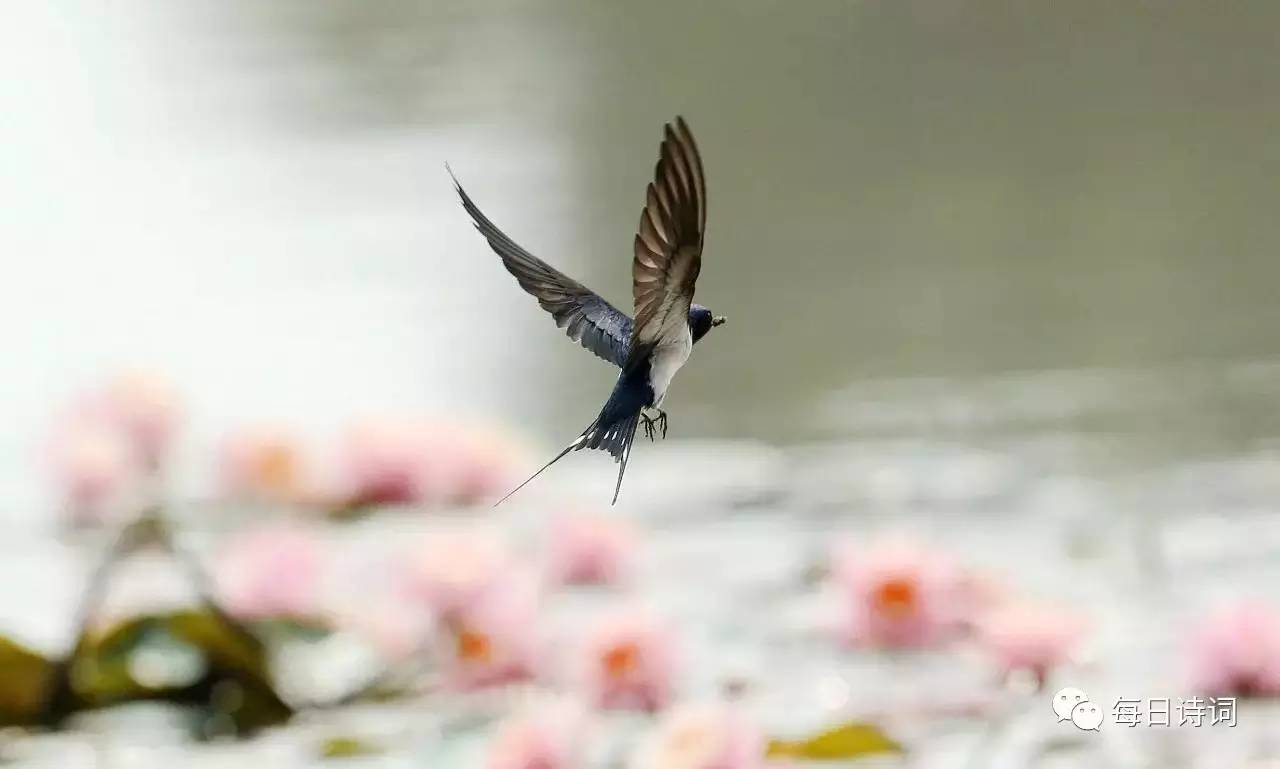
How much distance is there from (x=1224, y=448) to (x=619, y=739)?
617mm

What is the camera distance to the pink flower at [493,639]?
0.52 metres

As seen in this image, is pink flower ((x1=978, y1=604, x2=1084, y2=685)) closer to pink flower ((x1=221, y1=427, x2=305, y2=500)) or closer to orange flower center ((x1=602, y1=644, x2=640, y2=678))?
orange flower center ((x1=602, y1=644, x2=640, y2=678))

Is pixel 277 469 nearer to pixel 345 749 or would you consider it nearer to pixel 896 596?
pixel 345 749

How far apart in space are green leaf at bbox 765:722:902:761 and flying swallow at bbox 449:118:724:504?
0.35 metres

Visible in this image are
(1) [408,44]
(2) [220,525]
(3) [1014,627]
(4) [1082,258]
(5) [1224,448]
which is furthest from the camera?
(1) [408,44]

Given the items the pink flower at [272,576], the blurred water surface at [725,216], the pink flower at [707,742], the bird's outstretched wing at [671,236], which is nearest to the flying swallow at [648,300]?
the bird's outstretched wing at [671,236]

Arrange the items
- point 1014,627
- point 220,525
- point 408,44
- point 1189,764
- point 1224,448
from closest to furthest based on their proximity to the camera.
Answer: point 1014,627 → point 1189,764 → point 220,525 → point 1224,448 → point 408,44

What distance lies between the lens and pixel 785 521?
90 cm

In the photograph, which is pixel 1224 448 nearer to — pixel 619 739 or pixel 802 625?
pixel 802 625

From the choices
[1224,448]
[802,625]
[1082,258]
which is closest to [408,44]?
[1082,258]

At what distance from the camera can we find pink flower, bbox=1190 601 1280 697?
54 cm

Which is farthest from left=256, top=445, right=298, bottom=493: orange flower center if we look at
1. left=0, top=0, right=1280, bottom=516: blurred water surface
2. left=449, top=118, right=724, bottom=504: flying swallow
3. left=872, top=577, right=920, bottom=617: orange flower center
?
left=0, top=0, right=1280, bottom=516: blurred water surface

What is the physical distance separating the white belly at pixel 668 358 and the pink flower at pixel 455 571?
0.89 ft

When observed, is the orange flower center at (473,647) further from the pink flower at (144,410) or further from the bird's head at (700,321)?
the bird's head at (700,321)
